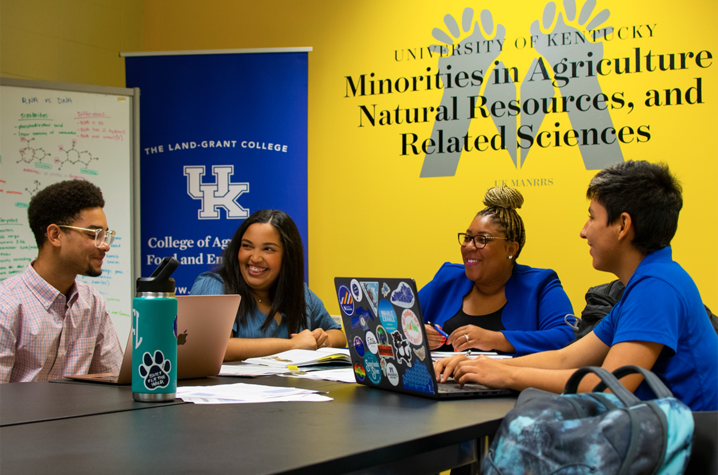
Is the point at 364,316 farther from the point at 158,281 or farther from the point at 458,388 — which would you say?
the point at 158,281

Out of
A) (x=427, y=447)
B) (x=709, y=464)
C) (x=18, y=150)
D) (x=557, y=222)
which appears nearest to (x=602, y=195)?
(x=709, y=464)

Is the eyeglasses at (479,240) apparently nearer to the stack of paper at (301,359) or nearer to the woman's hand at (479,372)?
the stack of paper at (301,359)

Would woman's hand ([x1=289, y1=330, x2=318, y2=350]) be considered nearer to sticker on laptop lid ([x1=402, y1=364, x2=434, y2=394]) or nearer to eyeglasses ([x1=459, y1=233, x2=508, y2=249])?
eyeglasses ([x1=459, y1=233, x2=508, y2=249])

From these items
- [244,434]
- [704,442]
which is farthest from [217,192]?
[704,442]

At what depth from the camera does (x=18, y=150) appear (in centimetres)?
339

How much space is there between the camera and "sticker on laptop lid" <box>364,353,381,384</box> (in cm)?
142

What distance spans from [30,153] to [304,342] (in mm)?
2057

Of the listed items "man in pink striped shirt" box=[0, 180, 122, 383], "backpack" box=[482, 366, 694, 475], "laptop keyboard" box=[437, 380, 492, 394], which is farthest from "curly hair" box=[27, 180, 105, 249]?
"backpack" box=[482, 366, 694, 475]

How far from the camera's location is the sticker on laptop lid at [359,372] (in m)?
1.47

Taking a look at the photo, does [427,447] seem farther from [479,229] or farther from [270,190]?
[270,190]

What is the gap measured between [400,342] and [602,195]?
609 millimetres

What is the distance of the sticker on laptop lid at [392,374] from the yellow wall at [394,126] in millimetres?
2252

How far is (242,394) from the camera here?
1.32 meters

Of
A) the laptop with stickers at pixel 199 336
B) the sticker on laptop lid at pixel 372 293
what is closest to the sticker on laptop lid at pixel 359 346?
the sticker on laptop lid at pixel 372 293
